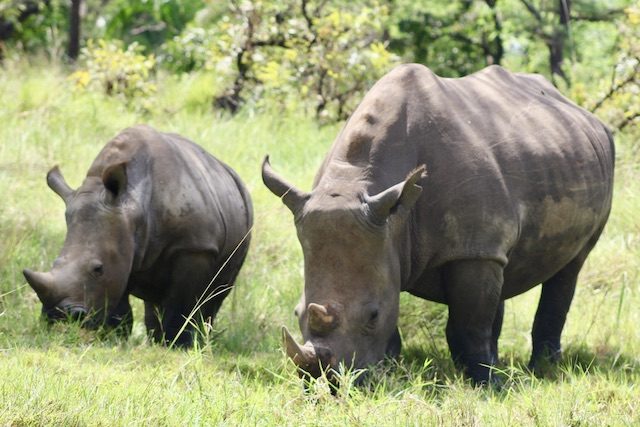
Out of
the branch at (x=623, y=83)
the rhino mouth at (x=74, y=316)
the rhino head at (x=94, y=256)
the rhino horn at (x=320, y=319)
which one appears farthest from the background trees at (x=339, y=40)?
the rhino horn at (x=320, y=319)

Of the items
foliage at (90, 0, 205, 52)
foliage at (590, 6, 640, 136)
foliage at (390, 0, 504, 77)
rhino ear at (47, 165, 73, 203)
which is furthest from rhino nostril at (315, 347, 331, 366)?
foliage at (90, 0, 205, 52)

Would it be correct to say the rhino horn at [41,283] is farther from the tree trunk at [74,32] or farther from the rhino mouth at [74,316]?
the tree trunk at [74,32]

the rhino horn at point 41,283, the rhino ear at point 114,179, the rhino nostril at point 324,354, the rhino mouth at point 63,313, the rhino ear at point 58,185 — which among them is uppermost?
the rhino ear at point 114,179

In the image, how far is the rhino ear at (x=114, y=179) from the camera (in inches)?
292

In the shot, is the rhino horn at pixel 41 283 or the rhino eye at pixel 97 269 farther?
the rhino eye at pixel 97 269

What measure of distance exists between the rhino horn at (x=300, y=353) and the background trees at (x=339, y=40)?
5.44 meters

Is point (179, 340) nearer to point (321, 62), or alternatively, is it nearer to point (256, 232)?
point (256, 232)

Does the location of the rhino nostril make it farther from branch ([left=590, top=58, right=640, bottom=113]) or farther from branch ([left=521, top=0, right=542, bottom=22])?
branch ([left=521, top=0, right=542, bottom=22])

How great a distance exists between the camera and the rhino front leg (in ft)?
20.5

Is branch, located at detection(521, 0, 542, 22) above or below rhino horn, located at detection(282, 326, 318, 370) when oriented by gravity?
below

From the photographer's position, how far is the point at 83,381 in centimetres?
524

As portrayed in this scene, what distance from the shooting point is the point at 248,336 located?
796cm

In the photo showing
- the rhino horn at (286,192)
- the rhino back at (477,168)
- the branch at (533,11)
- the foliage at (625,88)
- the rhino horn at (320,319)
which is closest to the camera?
the rhino horn at (320,319)

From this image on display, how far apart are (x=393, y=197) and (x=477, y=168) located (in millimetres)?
721
